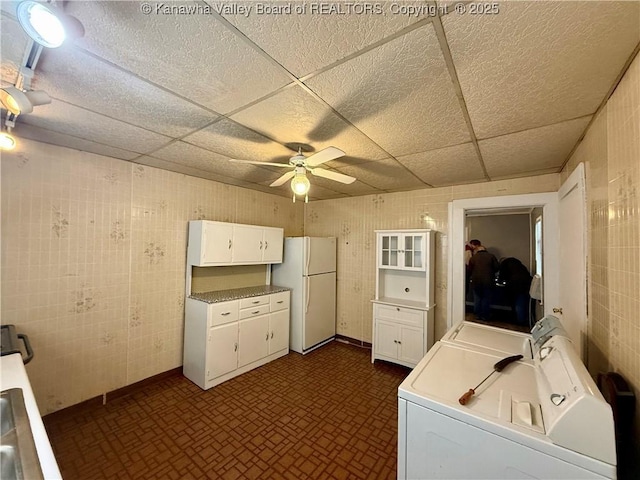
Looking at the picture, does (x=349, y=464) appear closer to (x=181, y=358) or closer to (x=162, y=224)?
(x=181, y=358)

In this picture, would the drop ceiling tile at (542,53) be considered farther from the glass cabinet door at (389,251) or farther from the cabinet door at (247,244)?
the cabinet door at (247,244)

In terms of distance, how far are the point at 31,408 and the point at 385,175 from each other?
9.67 ft

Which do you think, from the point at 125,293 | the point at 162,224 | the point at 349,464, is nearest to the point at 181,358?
the point at 125,293

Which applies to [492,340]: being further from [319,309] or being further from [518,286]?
[518,286]

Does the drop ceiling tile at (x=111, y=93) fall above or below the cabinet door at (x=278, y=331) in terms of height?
above

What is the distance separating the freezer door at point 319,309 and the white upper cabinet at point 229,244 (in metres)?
0.66

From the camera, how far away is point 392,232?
3.44 meters

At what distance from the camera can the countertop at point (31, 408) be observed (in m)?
0.77

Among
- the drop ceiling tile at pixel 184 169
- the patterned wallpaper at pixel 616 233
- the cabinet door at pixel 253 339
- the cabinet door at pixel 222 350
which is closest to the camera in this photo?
the patterned wallpaper at pixel 616 233

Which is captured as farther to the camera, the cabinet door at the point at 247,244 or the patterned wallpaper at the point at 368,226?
the patterned wallpaper at the point at 368,226

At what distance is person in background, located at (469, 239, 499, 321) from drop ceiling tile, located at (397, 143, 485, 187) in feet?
8.38

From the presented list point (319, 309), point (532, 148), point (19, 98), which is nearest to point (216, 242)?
point (319, 309)

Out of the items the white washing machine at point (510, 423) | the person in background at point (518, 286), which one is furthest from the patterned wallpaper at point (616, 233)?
the person in background at point (518, 286)

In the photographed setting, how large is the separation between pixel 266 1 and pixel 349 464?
2.56 meters
